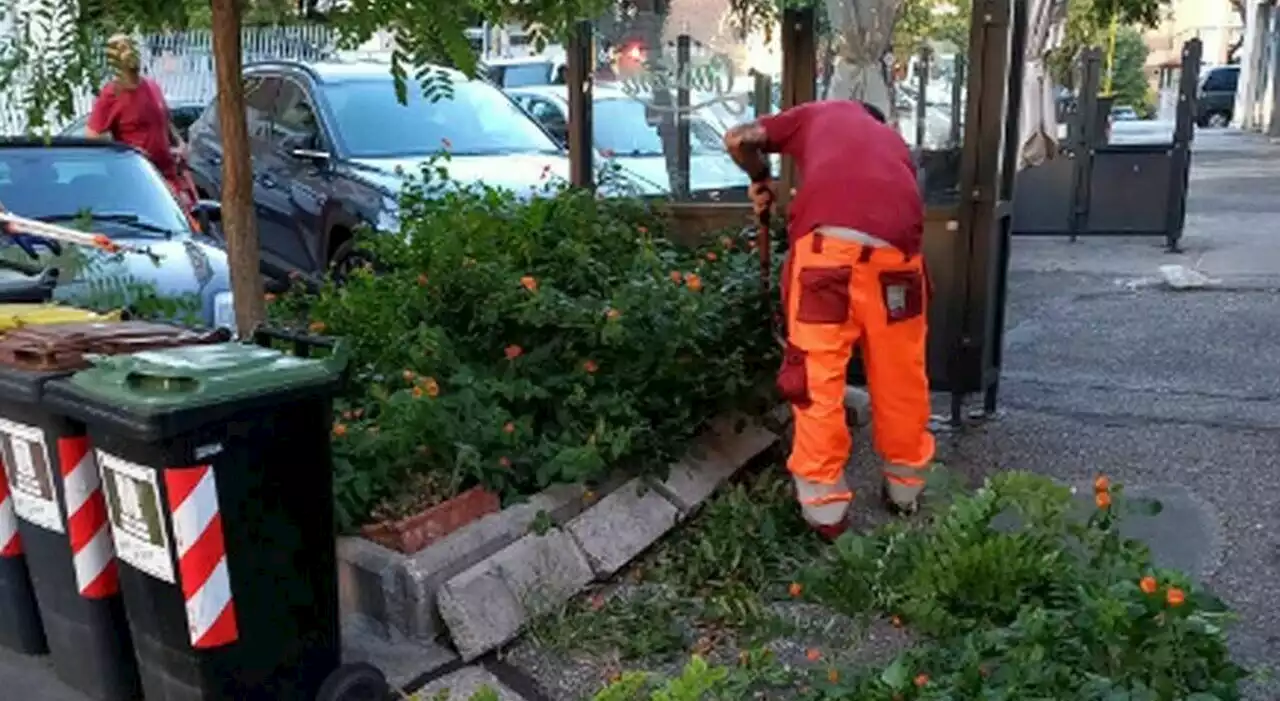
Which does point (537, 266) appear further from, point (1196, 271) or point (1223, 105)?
point (1223, 105)

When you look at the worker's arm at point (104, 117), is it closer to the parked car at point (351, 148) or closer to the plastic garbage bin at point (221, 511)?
the parked car at point (351, 148)

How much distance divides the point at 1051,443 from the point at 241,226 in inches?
136

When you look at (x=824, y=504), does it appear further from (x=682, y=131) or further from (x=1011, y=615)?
(x=682, y=131)

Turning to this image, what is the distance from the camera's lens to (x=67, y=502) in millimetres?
3020

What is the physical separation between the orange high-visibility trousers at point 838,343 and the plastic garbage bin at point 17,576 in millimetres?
2152

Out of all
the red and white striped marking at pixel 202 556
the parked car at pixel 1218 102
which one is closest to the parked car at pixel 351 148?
the red and white striped marking at pixel 202 556

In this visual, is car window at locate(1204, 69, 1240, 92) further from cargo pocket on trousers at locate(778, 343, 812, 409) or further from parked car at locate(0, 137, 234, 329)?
Answer: cargo pocket on trousers at locate(778, 343, 812, 409)

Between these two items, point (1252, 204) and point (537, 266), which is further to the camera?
point (1252, 204)

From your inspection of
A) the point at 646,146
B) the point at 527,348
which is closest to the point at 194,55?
the point at 646,146

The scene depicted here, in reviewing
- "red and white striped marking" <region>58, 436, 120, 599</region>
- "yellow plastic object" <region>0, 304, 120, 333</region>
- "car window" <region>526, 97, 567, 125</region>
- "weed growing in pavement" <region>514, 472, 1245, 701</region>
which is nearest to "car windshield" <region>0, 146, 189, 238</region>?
"yellow plastic object" <region>0, 304, 120, 333</region>

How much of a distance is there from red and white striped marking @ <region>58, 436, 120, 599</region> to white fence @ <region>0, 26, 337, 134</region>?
1345 mm

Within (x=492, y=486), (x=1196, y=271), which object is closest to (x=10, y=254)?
(x=492, y=486)

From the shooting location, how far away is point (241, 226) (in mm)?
3908

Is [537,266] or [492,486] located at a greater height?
[537,266]
